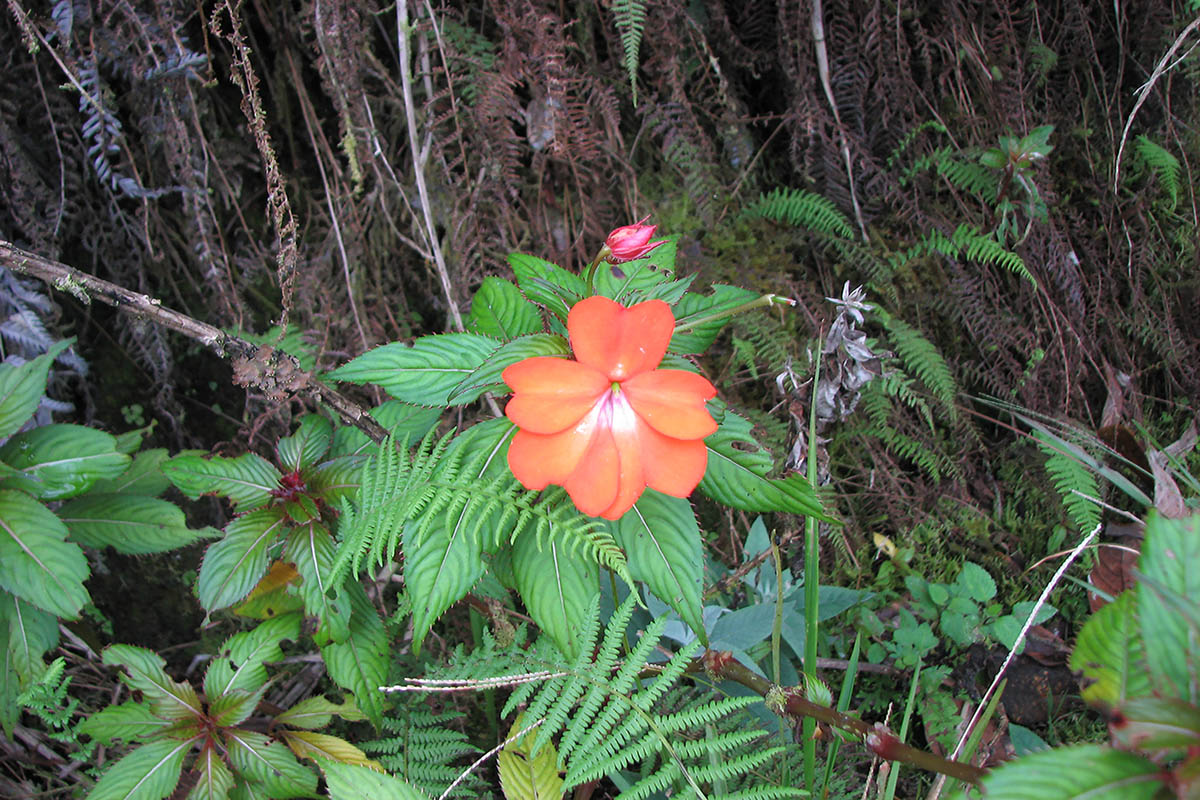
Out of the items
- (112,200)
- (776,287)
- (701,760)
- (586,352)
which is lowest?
(701,760)

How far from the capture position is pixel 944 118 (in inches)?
104

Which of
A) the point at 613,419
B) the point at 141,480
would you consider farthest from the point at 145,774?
the point at 613,419

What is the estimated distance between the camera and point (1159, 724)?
0.63 m

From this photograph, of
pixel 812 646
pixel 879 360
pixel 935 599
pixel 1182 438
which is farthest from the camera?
pixel 1182 438

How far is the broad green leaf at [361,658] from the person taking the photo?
1666 mm

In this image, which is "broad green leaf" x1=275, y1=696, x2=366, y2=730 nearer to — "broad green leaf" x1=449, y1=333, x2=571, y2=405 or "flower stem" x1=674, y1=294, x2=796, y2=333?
"broad green leaf" x1=449, y1=333, x2=571, y2=405

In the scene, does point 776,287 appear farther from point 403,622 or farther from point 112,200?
point 112,200

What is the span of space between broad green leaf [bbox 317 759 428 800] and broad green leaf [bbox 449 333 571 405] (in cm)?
68

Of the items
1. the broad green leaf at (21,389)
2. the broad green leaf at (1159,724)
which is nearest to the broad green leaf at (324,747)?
the broad green leaf at (21,389)

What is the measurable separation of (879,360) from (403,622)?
1628mm

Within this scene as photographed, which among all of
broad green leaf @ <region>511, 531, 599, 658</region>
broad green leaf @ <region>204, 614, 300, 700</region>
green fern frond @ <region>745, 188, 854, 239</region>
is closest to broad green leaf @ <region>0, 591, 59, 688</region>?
broad green leaf @ <region>204, 614, 300, 700</region>

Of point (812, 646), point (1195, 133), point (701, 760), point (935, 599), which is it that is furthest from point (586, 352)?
point (1195, 133)

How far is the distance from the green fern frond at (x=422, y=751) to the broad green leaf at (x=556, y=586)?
604mm

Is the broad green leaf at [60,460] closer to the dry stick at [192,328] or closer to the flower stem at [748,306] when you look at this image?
the dry stick at [192,328]
